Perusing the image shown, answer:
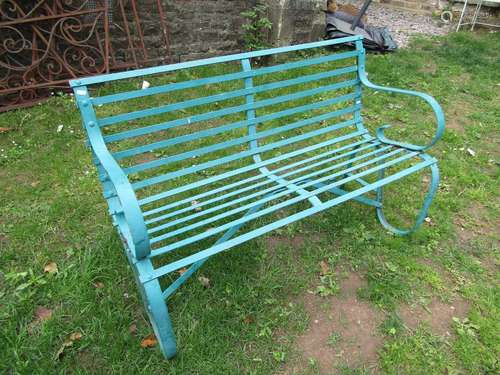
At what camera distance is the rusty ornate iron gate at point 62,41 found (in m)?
3.78

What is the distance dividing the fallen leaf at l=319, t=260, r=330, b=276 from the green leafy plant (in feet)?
12.0

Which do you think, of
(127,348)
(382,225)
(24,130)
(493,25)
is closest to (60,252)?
(127,348)

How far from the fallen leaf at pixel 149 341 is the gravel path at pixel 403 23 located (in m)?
6.19

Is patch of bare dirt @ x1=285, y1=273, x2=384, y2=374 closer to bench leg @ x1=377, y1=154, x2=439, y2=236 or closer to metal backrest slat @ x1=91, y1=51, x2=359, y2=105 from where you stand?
bench leg @ x1=377, y1=154, x2=439, y2=236

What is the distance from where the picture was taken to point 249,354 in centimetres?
189

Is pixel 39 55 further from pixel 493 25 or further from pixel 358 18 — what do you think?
pixel 493 25

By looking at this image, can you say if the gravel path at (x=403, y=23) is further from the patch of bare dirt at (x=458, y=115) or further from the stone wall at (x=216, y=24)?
the patch of bare dirt at (x=458, y=115)

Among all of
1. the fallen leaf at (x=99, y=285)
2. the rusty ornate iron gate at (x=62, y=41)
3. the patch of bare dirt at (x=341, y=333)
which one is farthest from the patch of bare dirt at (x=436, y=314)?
the rusty ornate iron gate at (x=62, y=41)

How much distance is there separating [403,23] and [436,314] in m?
7.40

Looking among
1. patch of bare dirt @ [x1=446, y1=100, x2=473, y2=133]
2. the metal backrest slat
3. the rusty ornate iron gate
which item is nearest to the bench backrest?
the metal backrest slat

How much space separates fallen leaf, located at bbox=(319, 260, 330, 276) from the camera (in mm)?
2348

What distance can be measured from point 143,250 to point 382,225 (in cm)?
186

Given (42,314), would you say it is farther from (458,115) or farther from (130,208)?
(458,115)

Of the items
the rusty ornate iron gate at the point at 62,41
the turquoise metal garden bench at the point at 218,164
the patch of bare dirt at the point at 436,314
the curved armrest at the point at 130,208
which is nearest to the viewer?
the curved armrest at the point at 130,208
